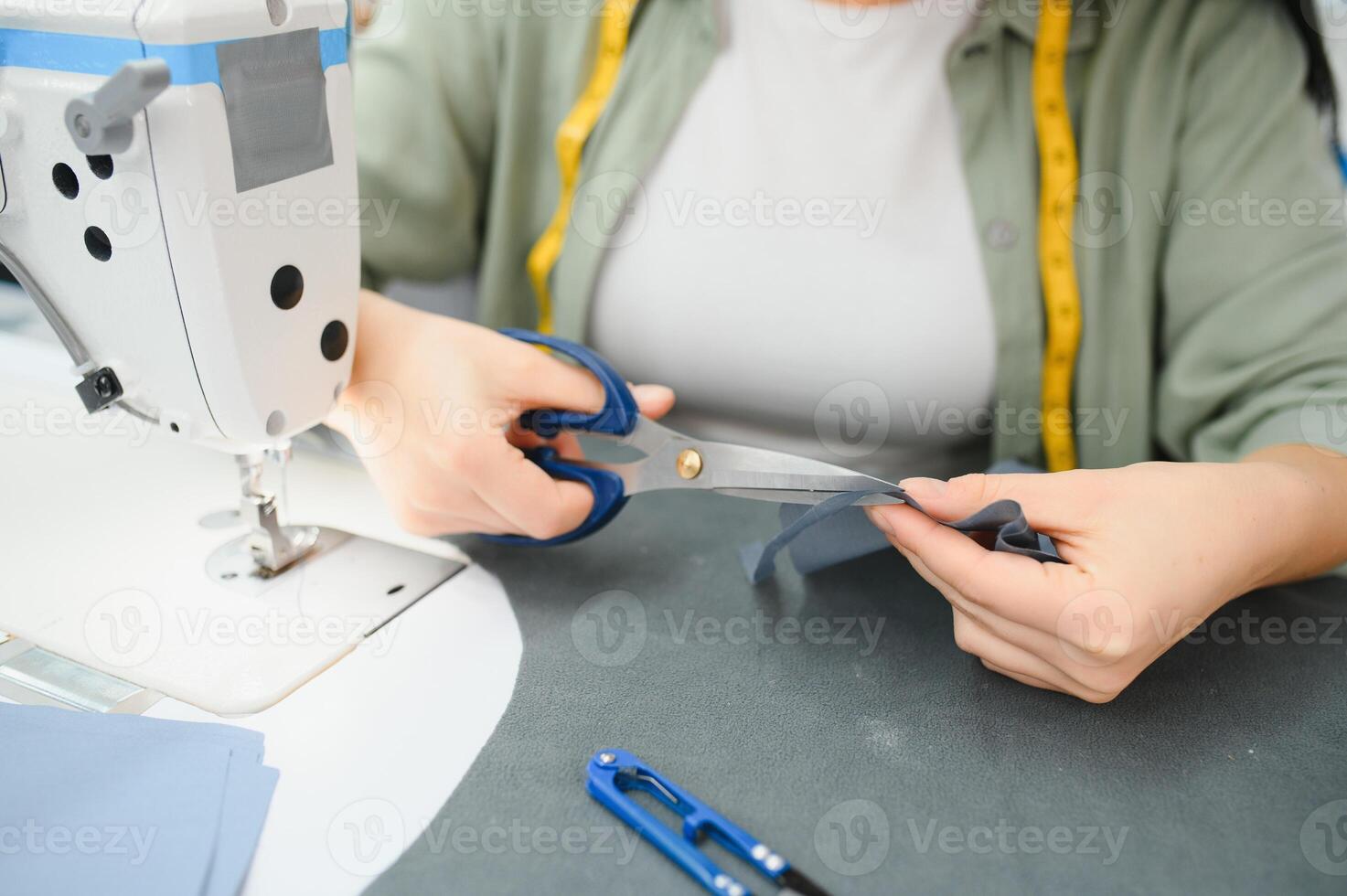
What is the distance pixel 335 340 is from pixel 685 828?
1.21ft

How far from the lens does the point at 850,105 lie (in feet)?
2.95

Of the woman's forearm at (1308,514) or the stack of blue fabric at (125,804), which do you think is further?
the woman's forearm at (1308,514)

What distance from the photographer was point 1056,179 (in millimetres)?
873

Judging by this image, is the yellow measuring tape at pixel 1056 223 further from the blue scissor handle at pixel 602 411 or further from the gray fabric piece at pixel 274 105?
the gray fabric piece at pixel 274 105

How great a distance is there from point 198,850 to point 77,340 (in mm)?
311

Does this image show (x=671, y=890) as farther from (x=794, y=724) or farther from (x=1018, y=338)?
(x=1018, y=338)

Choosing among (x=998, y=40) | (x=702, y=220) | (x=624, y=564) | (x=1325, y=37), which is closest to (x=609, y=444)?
(x=624, y=564)

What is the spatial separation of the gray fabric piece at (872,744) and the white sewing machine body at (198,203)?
0.23m

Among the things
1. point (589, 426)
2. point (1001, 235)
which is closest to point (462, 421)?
point (589, 426)

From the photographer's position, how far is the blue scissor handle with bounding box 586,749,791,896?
451 mm

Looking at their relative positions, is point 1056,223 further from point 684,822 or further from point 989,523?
point 684,822

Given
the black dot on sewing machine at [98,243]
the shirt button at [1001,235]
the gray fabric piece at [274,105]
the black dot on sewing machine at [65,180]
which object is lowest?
the shirt button at [1001,235]

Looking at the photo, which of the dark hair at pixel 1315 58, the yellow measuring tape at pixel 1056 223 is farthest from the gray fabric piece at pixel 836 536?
the dark hair at pixel 1315 58

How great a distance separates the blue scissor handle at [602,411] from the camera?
66 cm
